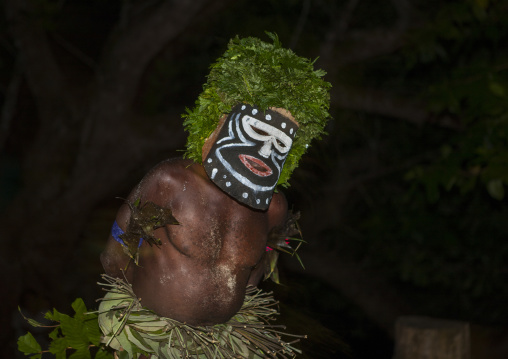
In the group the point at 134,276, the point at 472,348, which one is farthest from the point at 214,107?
the point at 472,348

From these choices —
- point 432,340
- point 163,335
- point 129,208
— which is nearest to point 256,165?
point 129,208

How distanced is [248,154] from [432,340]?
180 centimetres

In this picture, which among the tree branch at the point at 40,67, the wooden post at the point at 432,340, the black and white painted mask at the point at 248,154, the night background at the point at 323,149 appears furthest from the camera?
the tree branch at the point at 40,67

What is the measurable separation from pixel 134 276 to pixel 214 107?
59cm

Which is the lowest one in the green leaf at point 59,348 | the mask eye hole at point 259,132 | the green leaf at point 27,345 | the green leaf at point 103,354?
the green leaf at point 27,345

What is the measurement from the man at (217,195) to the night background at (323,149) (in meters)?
0.64

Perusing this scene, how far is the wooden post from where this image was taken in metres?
2.88

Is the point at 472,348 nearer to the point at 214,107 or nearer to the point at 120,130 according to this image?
the point at 120,130

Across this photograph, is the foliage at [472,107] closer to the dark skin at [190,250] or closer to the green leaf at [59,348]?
the dark skin at [190,250]

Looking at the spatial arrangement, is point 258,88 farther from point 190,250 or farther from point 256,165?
point 190,250

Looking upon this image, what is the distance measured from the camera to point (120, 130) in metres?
3.68

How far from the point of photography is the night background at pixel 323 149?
10.7 feet

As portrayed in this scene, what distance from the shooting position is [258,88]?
1.65 m

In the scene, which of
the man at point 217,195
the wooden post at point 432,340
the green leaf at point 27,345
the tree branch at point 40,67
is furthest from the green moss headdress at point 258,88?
the tree branch at point 40,67
